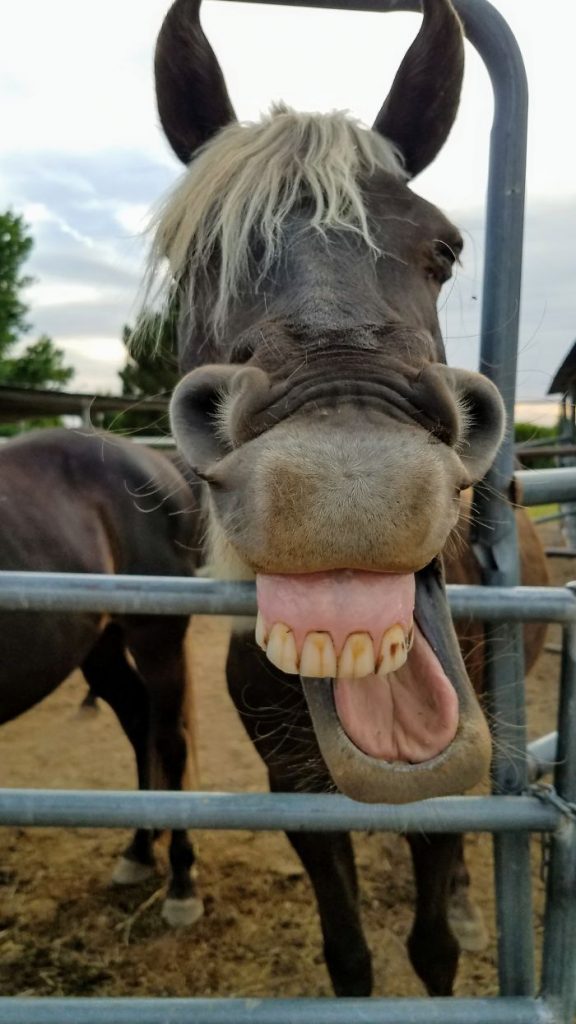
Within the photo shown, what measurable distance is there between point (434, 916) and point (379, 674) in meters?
1.27

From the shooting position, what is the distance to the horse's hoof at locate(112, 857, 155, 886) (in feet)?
9.95

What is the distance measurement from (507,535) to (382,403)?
1.70ft

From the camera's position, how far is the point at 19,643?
2.50 metres

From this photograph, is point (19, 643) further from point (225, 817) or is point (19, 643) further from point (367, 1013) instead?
point (367, 1013)

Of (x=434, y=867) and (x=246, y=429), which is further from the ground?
(x=246, y=429)

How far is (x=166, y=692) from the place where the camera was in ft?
10.4

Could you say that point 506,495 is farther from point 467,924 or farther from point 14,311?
point 14,311

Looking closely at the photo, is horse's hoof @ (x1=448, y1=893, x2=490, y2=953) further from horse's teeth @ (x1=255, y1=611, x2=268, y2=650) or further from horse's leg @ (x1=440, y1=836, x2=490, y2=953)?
horse's teeth @ (x1=255, y1=611, x2=268, y2=650)

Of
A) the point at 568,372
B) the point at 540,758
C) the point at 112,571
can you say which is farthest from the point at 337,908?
the point at 568,372

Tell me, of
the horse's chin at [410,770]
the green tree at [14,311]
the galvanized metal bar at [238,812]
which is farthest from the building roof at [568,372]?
the green tree at [14,311]

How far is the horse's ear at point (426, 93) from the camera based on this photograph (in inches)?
59.4

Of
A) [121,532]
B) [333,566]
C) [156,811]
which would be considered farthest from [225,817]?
[121,532]

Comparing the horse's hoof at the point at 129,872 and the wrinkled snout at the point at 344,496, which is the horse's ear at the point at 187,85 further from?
the horse's hoof at the point at 129,872

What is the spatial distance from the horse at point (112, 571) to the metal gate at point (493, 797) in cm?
138
